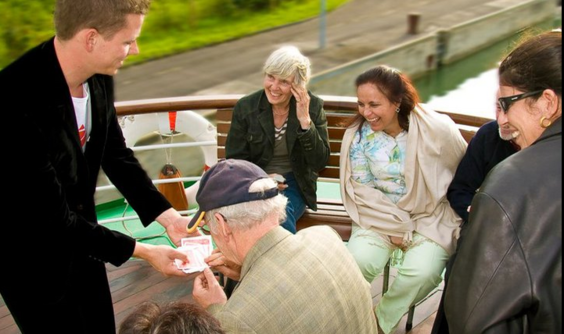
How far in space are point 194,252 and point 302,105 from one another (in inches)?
40.3

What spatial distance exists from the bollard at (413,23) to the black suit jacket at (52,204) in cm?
1709

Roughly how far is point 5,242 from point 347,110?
212cm

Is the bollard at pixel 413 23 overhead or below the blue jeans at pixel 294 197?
below

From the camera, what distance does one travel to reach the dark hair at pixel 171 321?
1445mm

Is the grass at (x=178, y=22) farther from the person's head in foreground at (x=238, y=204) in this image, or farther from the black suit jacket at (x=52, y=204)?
the person's head in foreground at (x=238, y=204)

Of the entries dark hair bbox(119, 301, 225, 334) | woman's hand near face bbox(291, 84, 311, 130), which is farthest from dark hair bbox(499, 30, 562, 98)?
woman's hand near face bbox(291, 84, 311, 130)

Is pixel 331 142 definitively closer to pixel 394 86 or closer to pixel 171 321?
pixel 394 86

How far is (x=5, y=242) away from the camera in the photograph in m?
2.08

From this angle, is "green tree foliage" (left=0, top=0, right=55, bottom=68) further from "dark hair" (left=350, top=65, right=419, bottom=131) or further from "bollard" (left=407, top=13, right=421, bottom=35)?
"dark hair" (left=350, top=65, right=419, bottom=131)

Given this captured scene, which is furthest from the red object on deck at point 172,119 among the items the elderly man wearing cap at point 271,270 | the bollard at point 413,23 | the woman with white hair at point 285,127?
the bollard at point 413,23

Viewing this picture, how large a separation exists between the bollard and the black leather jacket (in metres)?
17.7

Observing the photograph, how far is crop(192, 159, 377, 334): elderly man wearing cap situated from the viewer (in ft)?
5.84

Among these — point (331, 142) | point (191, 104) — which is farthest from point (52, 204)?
point (331, 142)

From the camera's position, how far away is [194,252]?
9.05 feet
